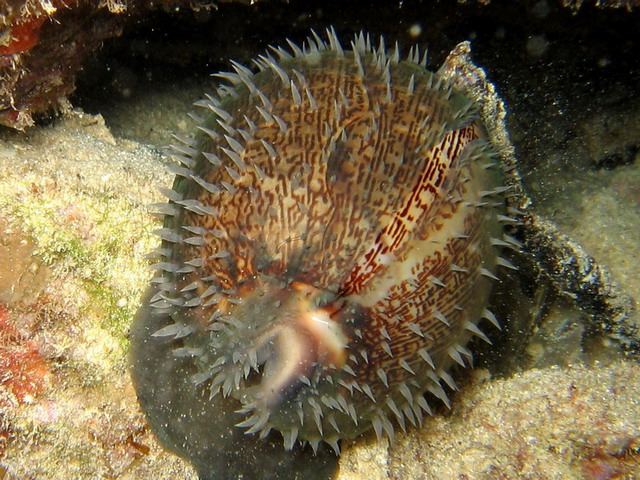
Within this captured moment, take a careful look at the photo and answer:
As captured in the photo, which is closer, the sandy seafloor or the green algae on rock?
the green algae on rock

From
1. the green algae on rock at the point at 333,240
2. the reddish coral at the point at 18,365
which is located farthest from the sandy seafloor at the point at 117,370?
the green algae on rock at the point at 333,240

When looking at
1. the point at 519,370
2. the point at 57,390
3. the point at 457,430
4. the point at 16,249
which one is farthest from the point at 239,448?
the point at 519,370

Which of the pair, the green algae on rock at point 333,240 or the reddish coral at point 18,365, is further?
the reddish coral at point 18,365

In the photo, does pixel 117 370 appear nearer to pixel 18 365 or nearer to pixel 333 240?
pixel 18 365

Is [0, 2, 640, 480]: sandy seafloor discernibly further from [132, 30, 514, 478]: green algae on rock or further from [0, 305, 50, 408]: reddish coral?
[132, 30, 514, 478]: green algae on rock

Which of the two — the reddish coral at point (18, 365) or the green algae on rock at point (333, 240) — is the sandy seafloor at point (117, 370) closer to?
the reddish coral at point (18, 365)

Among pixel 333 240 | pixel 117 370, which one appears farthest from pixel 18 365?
pixel 333 240

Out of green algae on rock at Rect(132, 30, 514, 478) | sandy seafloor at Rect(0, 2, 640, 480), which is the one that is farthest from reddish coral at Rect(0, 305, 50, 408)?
green algae on rock at Rect(132, 30, 514, 478)

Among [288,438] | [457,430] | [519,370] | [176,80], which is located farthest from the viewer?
[176,80]

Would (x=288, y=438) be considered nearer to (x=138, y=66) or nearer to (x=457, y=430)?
(x=457, y=430)
